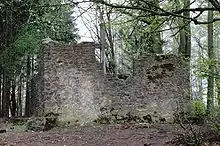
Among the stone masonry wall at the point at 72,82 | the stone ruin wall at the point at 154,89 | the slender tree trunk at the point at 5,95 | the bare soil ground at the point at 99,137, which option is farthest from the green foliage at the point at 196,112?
the slender tree trunk at the point at 5,95

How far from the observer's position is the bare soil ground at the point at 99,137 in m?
10.8

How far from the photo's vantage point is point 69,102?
50.6ft

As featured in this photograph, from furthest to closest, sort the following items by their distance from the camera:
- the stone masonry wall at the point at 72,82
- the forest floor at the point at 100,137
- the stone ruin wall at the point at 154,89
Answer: the stone ruin wall at the point at 154,89, the stone masonry wall at the point at 72,82, the forest floor at the point at 100,137

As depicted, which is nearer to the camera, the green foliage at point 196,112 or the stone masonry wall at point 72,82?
the stone masonry wall at point 72,82

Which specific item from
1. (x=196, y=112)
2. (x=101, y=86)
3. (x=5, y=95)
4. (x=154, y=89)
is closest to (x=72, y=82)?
(x=101, y=86)

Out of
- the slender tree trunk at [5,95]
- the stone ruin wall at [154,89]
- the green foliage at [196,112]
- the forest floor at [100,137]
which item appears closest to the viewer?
the forest floor at [100,137]

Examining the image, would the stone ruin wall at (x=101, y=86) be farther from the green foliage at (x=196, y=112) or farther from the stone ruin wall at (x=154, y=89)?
the green foliage at (x=196, y=112)

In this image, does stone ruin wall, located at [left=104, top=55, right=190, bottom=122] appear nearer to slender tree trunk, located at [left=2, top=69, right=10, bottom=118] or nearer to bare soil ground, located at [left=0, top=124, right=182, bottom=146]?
bare soil ground, located at [left=0, top=124, right=182, bottom=146]

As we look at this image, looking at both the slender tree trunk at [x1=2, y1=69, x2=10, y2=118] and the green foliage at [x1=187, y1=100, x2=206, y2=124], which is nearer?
the green foliage at [x1=187, y1=100, x2=206, y2=124]

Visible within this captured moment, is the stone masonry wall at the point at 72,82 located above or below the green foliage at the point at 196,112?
above

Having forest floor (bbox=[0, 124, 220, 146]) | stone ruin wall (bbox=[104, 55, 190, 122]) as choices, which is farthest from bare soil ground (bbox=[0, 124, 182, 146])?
stone ruin wall (bbox=[104, 55, 190, 122])

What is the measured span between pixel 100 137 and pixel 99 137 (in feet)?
0.12

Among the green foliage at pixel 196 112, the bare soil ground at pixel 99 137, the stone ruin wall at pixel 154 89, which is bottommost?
the bare soil ground at pixel 99 137

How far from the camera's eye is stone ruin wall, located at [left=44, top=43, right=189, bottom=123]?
1545 cm
